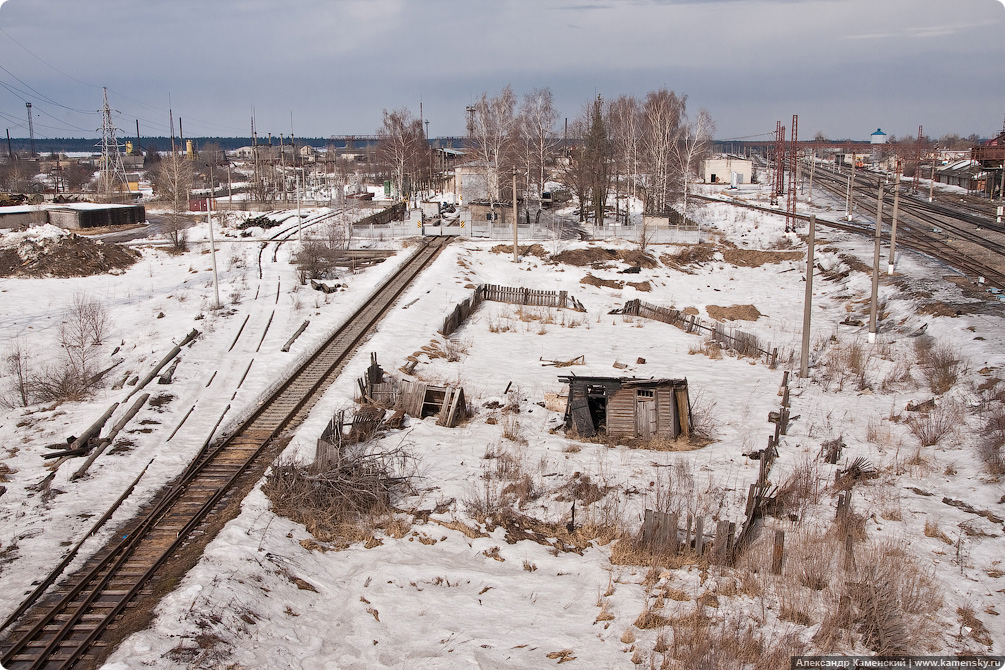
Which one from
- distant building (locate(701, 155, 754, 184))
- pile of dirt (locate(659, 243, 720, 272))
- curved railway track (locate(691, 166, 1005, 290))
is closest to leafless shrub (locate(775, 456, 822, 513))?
curved railway track (locate(691, 166, 1005, 290))

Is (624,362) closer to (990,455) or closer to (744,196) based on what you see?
(990,455)

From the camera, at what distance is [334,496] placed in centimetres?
1198

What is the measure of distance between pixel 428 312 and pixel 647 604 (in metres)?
19.2

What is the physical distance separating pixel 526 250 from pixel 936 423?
2797 cm

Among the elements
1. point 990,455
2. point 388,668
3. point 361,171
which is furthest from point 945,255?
point 361,171

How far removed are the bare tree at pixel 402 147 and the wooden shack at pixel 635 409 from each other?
142ft

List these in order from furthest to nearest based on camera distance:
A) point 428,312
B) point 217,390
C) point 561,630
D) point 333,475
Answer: point 428,312, point 217,390, point 333,475, point 561,630

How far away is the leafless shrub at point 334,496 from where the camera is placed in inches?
454

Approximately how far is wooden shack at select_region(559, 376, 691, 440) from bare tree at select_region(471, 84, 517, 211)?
3425 cm

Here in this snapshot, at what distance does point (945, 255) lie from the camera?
124ft

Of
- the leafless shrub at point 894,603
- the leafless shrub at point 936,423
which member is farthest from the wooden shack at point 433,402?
the leafless shrub at point 936,423

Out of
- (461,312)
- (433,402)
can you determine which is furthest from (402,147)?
(433,402)

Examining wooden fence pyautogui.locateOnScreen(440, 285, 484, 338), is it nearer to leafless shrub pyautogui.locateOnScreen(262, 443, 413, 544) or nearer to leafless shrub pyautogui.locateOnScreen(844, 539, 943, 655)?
leafless shrub pyautogui.locateOnScreen(262, 443, 413, 544)

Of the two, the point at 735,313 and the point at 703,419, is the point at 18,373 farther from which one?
the point at 735,313
